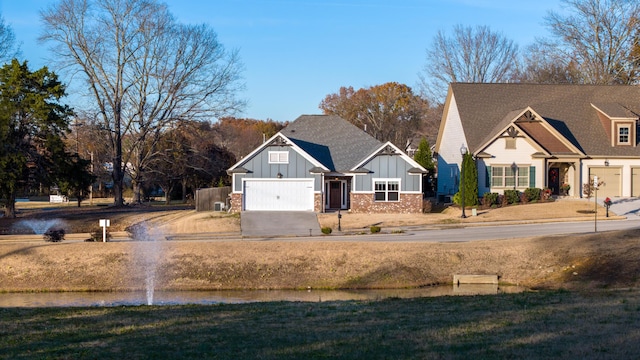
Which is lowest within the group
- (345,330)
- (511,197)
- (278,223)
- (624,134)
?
(345,330)

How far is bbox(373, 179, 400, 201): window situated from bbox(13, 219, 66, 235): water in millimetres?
18432

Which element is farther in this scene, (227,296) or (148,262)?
(148,262)

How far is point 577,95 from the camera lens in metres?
56.2

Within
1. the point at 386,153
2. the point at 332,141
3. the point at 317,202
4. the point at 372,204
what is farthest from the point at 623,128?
the point at 317,202

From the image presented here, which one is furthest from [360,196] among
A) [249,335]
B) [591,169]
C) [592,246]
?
[249,335]

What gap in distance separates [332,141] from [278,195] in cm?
718

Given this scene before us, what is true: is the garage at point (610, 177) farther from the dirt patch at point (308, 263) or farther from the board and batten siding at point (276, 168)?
the dirt patch at point (308, 263)

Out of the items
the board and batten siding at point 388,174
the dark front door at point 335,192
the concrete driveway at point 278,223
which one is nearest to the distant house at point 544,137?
the board and batten siding at point 388,174

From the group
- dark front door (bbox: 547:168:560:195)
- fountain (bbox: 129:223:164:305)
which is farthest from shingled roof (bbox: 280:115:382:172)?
fountain (bbox: 129:223:164:305)

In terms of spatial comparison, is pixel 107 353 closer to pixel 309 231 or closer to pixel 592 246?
pixel 592 246

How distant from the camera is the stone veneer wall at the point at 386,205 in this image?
46.1 meters

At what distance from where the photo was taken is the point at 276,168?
152 ft

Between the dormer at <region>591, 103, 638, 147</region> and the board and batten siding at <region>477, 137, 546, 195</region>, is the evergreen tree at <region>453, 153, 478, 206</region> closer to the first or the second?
the board and batten siding at <region>477, 137, 546, 195</region>

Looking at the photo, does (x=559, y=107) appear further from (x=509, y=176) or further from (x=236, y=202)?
(x=236, y=202)
